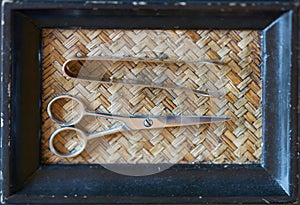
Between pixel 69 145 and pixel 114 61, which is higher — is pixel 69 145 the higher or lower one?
the lower one

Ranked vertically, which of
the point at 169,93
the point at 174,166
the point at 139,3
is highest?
the point at 139,3

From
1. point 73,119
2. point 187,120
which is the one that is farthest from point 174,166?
point 73,119

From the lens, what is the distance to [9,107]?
674 millimetres

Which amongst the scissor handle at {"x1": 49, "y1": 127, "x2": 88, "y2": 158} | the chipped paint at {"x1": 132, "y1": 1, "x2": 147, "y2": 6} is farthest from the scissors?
the chipped paint at {"x1": 132, "y1": 1, "x2": 147, "y2": 6}

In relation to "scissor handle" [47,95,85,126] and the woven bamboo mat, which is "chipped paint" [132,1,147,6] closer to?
the woven bamboo mat

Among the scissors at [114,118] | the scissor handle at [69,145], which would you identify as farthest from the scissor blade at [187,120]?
the scissor handle at [69,145]

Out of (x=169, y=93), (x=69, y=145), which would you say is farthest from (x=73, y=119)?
(x=169, y=93)

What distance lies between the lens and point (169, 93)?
2.40ft

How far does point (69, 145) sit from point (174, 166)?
17 cm

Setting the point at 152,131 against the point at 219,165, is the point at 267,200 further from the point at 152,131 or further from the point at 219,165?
the point at 152,131

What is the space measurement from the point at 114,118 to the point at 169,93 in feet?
0.32

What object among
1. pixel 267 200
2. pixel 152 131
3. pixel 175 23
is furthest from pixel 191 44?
pixel 267 200

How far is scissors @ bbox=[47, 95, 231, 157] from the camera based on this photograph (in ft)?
2.36

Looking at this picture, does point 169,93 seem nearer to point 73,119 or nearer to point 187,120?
point 187,120
